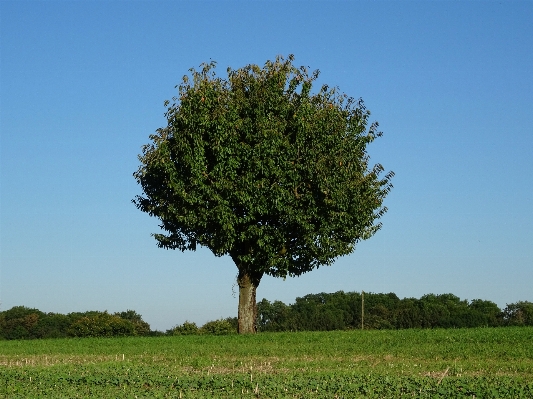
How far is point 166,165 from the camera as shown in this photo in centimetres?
4038

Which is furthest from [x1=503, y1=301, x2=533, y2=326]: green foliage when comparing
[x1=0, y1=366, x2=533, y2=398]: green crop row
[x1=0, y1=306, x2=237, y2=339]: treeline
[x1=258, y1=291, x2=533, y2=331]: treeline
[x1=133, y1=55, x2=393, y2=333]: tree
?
[x1=0, y1=366, x2=533, y2=398]: green crop row

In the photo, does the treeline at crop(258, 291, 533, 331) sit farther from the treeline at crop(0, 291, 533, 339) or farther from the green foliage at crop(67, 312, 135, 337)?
the green foliage at crop(67, 312, 135, 337)

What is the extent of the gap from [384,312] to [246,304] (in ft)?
213

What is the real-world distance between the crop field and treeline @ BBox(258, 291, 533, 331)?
54943mm

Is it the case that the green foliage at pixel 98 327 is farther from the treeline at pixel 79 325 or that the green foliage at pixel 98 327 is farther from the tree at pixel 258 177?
the tree at pixel 258 177

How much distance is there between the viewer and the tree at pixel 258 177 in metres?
39.5

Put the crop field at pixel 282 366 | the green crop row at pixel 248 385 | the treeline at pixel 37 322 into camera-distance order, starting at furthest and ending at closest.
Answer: the treeline at pixel 37 322 → the crop field at pixel 282 366 → the green crop row at pixel 248 385

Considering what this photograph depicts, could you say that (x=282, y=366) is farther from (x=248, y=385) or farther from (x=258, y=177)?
(x=258, y=177)

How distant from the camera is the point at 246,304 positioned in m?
43.0

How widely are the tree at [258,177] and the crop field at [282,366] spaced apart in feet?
17.6

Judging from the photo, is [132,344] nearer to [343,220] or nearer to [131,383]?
[343,220]

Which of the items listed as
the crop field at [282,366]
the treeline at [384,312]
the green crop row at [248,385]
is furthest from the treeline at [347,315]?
the green crop row at [248,385]

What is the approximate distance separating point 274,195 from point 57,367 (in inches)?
680

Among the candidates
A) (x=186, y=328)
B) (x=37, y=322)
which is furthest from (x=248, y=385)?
(x=37, y=322)
